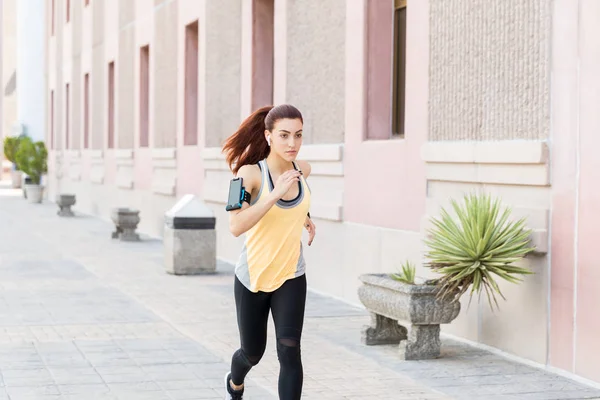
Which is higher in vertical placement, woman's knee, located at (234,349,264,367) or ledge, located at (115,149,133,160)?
ledge, located at (115,149,133,160)

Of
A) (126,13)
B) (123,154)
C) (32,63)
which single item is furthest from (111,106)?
(32,63)

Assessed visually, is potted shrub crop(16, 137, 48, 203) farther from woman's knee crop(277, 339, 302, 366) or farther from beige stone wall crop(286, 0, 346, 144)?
woman's knee crop(277, 339, 302, 366)

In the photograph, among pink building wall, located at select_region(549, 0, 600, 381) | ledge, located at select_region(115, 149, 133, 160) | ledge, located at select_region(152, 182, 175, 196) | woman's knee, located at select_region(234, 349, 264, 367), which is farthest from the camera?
ledge, located at select_region(115, 149, 133, 160)

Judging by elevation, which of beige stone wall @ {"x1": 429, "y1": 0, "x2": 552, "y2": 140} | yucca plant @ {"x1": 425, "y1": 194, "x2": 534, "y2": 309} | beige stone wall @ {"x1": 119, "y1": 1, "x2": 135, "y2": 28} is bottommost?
yucca plant @ {"x1": 425, "y1": 194, "x2": 534, "y2": 309}

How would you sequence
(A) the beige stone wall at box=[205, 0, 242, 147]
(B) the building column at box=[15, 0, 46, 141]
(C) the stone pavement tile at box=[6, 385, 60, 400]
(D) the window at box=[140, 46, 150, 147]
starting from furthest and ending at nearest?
(B) the building column at box=[15, 0, 46, 141]
(D) the window at box=[140, 46, 150, 147]
(A) the beige stone wall at box=[205, 0, 242, 147]
(C) the stone pavement tile at box=[6, 385, 60, 400]

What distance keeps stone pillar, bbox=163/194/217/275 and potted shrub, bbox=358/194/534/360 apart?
600 centimetres

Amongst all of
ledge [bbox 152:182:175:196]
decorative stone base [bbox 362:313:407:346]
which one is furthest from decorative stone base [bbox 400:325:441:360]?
ledge [bbox 152:182:175:196]

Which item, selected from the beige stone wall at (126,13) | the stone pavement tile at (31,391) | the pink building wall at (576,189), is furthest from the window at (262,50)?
the beige stone wall at (126,13)

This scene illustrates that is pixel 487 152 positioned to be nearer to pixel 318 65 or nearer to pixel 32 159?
pixel 318 65

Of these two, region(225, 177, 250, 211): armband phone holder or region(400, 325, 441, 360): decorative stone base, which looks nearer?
region(225, 177, 250, 211): armband phone holder

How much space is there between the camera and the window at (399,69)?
36.0ft

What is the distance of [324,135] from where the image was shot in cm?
1214

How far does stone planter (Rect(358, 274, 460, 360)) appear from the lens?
7777 millimetres

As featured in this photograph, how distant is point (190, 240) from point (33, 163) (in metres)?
21.4
